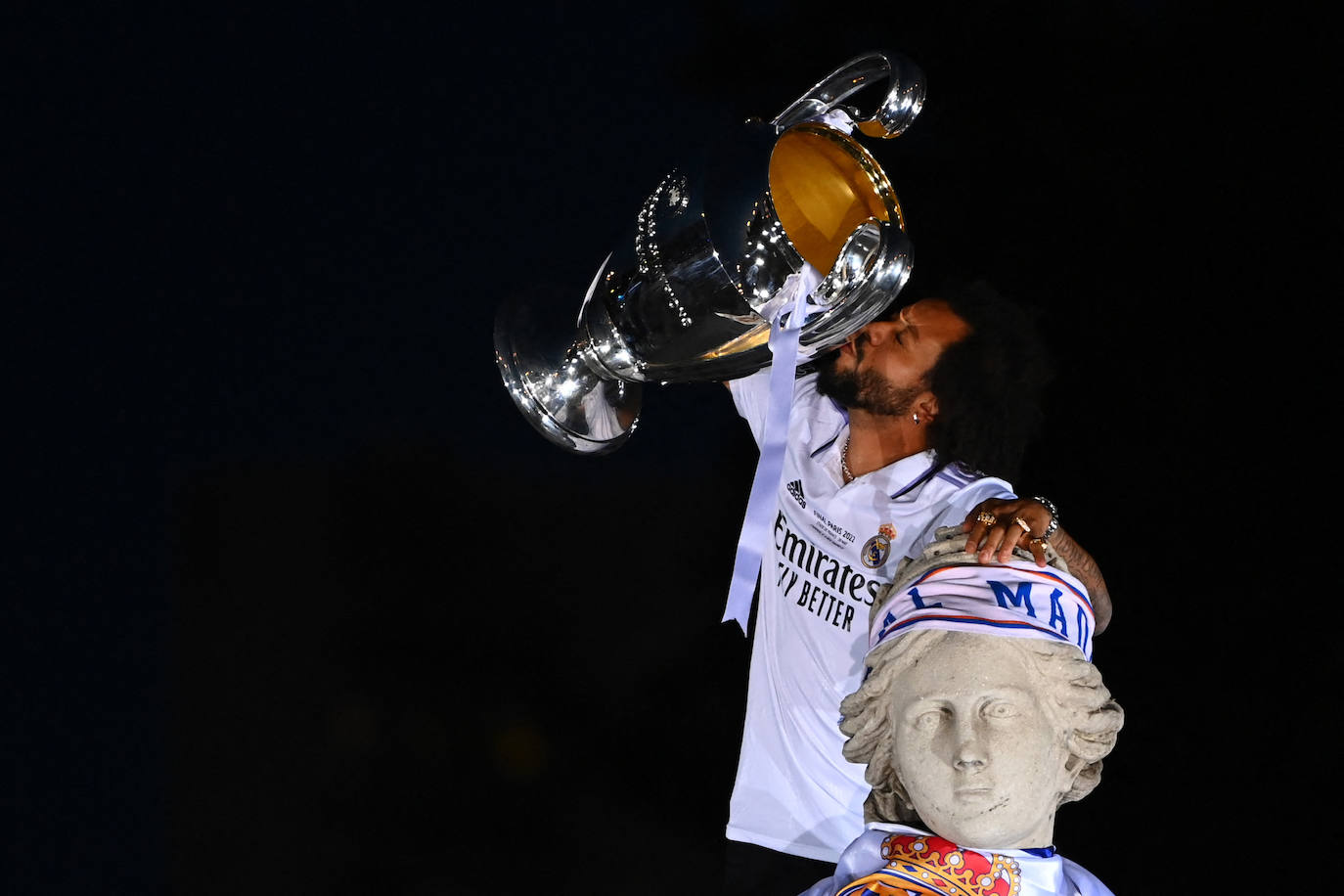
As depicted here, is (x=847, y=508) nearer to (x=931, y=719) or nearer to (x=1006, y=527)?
(x=1006, y=527)

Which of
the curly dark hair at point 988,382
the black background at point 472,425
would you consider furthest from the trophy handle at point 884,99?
the curly dark hair at point 988,382

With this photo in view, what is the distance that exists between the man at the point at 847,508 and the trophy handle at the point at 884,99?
0.49 metres

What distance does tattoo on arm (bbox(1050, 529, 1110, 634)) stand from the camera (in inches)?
72.4

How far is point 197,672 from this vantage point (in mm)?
2146

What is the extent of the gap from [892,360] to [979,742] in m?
0.90

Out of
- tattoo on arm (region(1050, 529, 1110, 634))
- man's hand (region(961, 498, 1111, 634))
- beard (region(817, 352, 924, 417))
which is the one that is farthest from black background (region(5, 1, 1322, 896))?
man's hand (region(961, 498, 1111, 634))

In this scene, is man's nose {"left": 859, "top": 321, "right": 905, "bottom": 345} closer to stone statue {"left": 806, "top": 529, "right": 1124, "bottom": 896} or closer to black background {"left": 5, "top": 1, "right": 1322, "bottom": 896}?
Result: black background {"left": 5, "top": 1, "right": 1322, "bottom": 896}

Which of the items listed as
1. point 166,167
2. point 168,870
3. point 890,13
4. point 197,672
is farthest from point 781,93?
point 168,870

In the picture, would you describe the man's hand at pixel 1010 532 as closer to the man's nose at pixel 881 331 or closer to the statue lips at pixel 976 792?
the statue lips at pixel 976 792

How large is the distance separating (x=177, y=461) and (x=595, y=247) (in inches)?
33.7

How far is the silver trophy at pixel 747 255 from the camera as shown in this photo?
5.57 ft

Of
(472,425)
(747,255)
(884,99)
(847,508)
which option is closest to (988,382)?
(847,508)

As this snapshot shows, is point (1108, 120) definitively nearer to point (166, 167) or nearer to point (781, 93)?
point (781, 93)

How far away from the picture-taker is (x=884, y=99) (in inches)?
73.5
